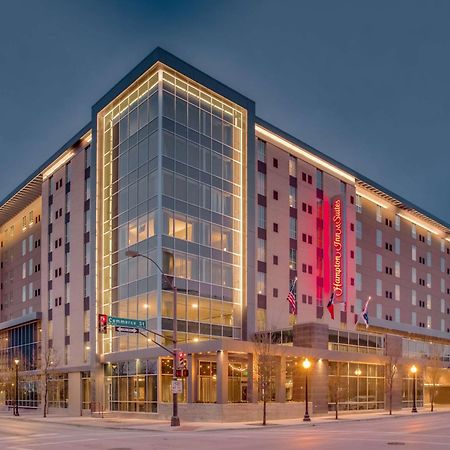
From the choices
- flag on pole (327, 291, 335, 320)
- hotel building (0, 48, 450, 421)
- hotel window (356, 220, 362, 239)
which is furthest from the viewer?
hotel window (356, 220, 362, 239)

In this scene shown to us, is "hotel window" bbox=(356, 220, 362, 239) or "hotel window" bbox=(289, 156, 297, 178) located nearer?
"hotel window" bbox=(289, 156, 297, 178)

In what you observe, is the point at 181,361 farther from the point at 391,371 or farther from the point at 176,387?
the point at 391,371

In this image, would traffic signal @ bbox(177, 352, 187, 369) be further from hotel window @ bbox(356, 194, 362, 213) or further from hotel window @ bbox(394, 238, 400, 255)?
hotel window @ bbox(394, 238, 400, 255)

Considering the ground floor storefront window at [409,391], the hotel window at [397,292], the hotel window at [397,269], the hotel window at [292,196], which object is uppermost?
the hotel window at [292,196]

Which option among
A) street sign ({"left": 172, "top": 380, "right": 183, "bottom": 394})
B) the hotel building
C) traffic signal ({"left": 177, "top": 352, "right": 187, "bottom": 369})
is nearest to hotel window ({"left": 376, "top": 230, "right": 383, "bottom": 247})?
the hotel building

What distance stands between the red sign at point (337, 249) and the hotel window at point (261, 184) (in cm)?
1003

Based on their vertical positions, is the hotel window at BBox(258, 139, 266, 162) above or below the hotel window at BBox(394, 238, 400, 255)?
above

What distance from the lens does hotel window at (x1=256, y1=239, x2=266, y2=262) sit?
210 feet

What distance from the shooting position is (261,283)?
6384 centimetres

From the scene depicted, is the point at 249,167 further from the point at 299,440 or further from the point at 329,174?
the point at 299,440

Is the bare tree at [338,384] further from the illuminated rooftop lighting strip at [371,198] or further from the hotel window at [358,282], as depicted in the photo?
the illuminated rooftop lighting strip at [371,198]

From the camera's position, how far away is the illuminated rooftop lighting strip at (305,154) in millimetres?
66562

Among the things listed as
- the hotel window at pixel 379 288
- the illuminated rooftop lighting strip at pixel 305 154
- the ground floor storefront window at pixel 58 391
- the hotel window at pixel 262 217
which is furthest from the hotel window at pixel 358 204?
the ground floor storefront window at pixel 58 391

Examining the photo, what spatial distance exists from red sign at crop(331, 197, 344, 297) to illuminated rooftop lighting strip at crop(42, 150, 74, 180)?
29221mm
